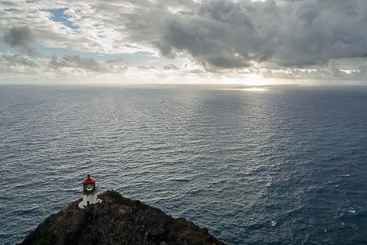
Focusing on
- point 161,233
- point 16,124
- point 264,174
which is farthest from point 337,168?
point 16,124

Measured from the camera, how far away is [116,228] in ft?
117

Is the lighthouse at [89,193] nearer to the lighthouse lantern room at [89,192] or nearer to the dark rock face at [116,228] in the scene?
the lighthouse lantern room at [89,192]

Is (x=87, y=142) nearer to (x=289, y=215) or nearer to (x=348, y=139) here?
(x=289, y=215)

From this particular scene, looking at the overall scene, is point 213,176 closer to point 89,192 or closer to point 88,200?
point 88,200

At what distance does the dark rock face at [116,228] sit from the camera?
3259 centimetres

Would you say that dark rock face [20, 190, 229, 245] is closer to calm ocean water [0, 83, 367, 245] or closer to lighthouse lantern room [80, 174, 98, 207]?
→ lighthouse lantern room [80, 174, 98, 207]

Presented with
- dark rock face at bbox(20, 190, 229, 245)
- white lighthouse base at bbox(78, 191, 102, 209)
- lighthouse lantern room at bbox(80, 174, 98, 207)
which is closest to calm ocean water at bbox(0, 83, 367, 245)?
dark rock face at bbox(20, 190, 229, 245)

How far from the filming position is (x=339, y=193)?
55.7 metres

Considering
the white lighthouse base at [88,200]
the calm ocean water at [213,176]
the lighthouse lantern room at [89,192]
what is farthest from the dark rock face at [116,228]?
the calm ocean water at [213,176]

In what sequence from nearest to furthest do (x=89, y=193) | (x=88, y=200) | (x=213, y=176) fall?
(x=89, y=193), (x=88, y=200), (x=213, y=176)

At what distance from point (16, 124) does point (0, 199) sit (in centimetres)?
8556

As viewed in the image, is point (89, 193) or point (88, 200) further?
point (88, 200)

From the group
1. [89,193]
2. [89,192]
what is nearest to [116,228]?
[89,193]

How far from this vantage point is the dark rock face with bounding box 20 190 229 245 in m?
32.6
